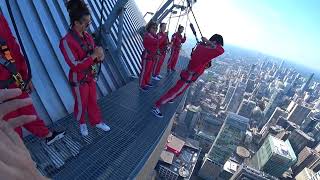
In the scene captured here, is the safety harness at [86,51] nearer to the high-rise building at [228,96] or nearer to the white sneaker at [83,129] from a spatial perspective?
the white sneaker at [83,129]

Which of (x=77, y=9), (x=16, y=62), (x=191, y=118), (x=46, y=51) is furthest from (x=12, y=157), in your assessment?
(x=191, y=118)

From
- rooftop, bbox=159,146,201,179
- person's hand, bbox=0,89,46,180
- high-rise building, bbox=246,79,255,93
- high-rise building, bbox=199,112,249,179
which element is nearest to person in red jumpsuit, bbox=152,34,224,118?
person's hand, bbox=0,89,46,180

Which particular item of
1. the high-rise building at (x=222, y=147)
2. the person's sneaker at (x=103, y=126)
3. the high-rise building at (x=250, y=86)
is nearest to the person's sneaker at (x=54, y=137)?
the person's sneaker at (x=103, y=126)

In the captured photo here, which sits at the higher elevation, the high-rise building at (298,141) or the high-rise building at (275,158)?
the high-rise building at (275,158)

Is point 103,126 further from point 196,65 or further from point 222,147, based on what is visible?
point 222,147

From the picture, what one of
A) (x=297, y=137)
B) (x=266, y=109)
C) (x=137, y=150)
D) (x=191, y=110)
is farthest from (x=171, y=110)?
(x=266, y=109)

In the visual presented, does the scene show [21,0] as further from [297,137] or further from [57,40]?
[297,137]

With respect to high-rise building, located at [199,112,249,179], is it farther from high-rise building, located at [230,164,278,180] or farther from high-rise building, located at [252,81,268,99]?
high-rise building, located at [252,81,268,99]
